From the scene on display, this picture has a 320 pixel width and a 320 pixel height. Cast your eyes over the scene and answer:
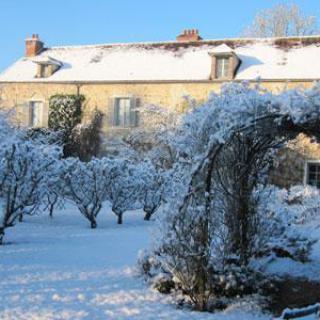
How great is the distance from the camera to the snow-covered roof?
22594 millimetres

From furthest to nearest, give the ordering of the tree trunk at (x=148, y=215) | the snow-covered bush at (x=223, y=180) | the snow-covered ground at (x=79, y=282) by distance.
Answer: the tree trunk at (x=148, y=215)
the snow-covered bush at (x=223, y=180)
the snow-covered ground at (x=79, y=282)

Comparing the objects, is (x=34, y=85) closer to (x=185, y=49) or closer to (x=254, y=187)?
(x=185, y=49)

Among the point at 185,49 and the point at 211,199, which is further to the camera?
the point at 185,49

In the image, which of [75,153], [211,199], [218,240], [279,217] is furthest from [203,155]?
[75,153]

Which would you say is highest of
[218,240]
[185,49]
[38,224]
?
[185,49]

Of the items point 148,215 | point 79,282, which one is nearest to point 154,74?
point 148,215

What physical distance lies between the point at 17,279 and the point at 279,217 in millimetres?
3756

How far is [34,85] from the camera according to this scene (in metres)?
25.5

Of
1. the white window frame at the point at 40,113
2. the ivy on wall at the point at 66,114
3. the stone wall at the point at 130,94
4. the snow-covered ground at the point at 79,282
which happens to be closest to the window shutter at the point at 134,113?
the stone wall at the point at 130,94

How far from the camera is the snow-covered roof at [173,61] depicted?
22594mm

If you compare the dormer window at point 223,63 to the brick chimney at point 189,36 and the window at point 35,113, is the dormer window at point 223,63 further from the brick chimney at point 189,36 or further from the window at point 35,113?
the window at point 35,113

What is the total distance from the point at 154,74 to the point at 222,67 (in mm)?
2966

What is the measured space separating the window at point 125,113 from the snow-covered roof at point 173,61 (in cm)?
100

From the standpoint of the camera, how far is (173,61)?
24.5 metres
